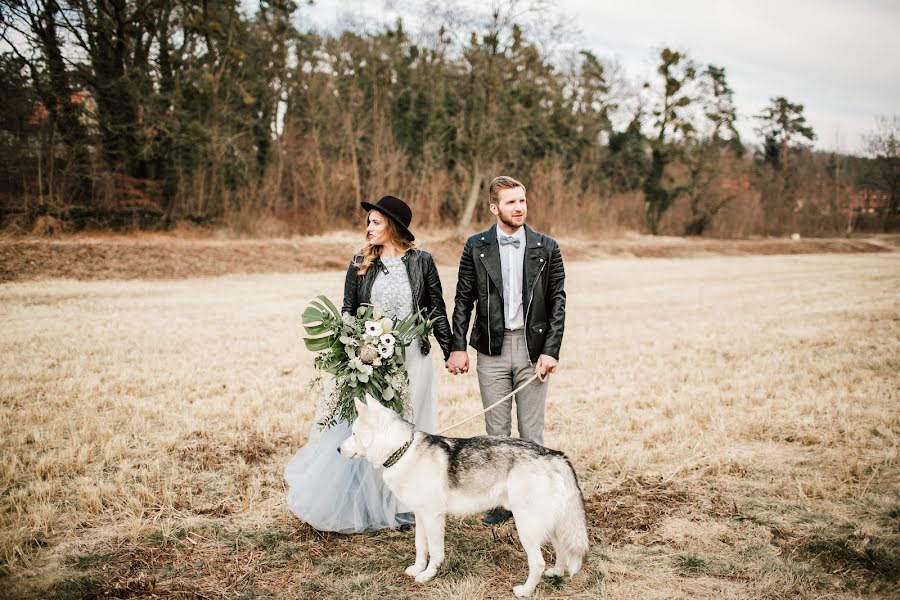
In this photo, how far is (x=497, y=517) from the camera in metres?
4.81

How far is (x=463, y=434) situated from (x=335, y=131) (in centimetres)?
2721

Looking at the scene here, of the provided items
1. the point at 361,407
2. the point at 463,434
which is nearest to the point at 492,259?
the point at 361,407

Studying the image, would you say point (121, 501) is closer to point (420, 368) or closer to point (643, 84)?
point (420, 368)

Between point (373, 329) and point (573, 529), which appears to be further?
point (373, 329)

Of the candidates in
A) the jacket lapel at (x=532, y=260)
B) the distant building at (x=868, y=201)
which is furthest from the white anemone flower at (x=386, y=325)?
the distant building at (x=868, y=201)

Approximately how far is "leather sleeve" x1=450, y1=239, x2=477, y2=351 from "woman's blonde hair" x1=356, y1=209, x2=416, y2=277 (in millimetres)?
517

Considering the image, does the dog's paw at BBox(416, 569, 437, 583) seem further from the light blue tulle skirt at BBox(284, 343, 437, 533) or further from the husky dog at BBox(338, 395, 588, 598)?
the light blue tulle skirt at BBox(284, 343, 437, 533)

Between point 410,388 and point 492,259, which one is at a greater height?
point 492,259

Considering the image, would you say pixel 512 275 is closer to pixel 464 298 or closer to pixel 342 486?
pixel 464 298

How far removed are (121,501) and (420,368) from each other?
2.82 metres

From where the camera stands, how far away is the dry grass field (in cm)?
394

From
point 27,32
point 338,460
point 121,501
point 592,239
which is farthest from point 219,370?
point 592,239

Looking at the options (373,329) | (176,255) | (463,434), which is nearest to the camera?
(373,329)

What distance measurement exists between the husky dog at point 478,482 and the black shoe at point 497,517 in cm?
92
